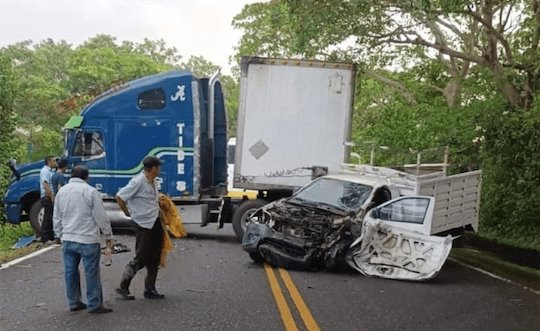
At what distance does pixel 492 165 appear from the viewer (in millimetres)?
14602

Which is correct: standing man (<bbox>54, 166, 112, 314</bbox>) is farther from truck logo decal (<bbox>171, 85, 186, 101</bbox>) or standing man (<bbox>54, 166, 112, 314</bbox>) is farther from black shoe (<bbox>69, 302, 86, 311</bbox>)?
truck logo decal (<bbox>171, 85, 186, 101</bbox>)

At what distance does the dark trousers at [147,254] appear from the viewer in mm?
7434

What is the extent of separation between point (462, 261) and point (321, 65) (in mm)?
4783

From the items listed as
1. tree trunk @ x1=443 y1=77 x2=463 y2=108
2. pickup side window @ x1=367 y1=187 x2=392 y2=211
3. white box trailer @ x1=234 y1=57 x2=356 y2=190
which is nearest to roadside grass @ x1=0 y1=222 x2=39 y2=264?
white box trailer @ x1=234 y1=57 x2=356 y2=190

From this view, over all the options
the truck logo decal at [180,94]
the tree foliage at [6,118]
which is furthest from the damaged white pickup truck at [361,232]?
the tree foliage at [6,118]

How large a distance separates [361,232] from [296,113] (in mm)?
4035

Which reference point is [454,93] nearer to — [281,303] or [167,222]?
[281,303]

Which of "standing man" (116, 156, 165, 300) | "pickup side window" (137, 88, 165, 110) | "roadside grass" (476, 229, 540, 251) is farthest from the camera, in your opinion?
"pickup side window" (137, 88, 165, 110)

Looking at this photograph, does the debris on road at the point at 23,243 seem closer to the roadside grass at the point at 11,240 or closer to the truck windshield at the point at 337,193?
the roadside grass at the point at 11,240

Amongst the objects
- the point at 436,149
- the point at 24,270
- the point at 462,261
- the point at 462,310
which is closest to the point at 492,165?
the point at 436,149

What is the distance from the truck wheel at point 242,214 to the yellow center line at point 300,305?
160 inches

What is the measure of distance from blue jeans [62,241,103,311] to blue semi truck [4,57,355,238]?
7046mm

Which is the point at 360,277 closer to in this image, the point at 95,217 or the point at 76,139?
the point at 95,217

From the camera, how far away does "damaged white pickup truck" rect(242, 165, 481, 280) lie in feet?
32.8
